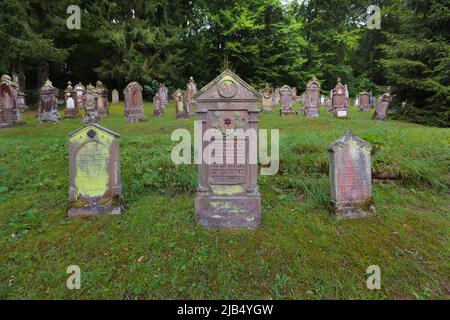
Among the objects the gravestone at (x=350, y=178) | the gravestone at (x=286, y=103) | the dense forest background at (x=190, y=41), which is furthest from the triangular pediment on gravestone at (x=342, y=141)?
the dense forest background at (x=190, y=41)

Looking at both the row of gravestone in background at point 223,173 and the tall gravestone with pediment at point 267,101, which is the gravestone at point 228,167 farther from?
the tall gravestone with pediment at point 267,101

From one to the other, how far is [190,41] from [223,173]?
29589 mm

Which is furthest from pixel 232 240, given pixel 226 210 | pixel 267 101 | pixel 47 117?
pixel 267 101

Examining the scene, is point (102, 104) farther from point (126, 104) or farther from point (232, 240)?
point (232, 240)

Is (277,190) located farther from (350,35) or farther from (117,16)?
(350,35)

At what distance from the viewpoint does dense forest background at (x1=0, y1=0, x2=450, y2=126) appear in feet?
72.2

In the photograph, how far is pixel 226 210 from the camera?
4.51 metres

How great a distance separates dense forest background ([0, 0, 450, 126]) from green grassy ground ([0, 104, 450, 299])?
17529 mm

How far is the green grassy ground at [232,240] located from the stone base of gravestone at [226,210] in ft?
0.63

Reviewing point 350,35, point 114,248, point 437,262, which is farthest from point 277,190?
point 350,35

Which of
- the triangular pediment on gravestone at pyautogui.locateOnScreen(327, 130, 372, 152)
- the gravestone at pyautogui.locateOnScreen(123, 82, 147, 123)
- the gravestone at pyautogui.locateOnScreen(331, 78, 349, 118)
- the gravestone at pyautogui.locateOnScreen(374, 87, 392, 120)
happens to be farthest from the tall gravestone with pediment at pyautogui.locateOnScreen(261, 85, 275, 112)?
the triangular pediment on gravestone at pyautogui.locateOnScreen(327, 130, 372, 152)

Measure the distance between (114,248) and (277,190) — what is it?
116 inches

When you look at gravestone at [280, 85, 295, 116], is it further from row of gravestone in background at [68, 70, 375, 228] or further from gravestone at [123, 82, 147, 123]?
row of gravestone in background at [68, 70, 375, 228]

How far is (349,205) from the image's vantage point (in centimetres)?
463
